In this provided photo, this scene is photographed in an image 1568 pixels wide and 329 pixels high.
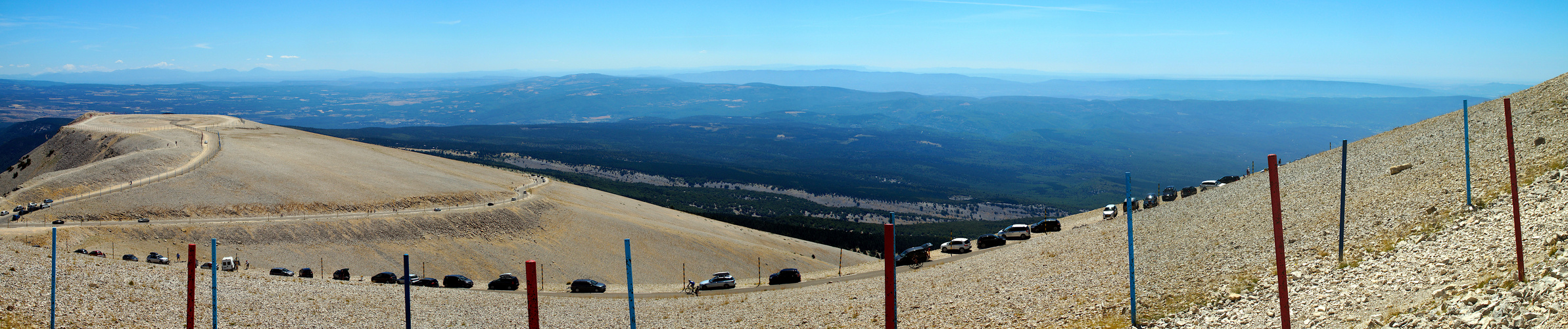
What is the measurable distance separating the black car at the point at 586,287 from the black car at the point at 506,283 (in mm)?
3202

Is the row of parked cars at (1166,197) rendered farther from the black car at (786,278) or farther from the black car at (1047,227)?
the black car at (786,278)

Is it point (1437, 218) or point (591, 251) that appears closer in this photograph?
point (1437, 218)

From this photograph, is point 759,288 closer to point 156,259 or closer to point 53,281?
point 53,281

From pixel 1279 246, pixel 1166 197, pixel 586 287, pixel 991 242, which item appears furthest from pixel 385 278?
pixel 1166 197

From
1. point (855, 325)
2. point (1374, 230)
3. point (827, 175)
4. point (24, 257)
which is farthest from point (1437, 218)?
point (827, 175)

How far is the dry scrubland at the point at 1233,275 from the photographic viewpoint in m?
14.4

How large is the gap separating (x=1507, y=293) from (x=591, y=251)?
52.7 metres

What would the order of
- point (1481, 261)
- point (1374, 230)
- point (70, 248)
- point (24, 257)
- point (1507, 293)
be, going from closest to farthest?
point (1507, 293) < point (1481, 261) < point (1374, 230) < point (24, 257) < point (70, 248)

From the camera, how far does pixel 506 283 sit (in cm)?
3831

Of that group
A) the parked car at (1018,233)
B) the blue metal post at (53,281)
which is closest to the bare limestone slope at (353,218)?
the parked car at (1018,233)

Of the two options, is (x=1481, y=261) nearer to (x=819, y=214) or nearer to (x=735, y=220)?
(x=735, y=220)

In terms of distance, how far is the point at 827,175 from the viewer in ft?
605

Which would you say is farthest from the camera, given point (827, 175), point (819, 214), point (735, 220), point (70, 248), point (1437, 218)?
point (827, 175)

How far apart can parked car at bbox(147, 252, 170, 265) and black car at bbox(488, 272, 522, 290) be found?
14.4m
